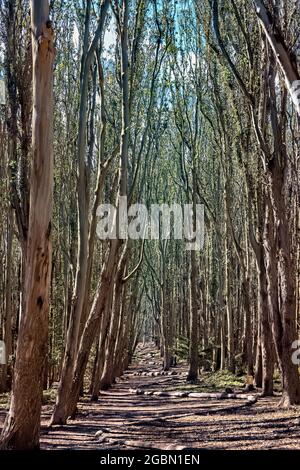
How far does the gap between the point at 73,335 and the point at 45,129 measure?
4464 millimetres

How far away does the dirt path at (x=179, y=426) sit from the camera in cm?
705

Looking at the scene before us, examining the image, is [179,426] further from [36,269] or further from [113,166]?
[113,166]

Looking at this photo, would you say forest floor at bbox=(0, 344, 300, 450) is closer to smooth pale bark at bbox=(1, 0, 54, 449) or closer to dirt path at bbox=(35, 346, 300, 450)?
dirt path at bbox=(35, 346, 300, 450)

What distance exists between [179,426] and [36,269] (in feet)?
14.9

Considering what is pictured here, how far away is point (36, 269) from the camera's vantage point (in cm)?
563

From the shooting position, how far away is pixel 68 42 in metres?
15.7

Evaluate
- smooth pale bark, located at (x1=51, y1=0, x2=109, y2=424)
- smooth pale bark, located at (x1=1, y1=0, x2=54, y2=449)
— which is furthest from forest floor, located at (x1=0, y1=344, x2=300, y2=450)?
smooth pale bark, located at (x1=1, y1=0, x2=54, y2=449)

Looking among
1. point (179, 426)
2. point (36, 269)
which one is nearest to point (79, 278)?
point (179, 426)

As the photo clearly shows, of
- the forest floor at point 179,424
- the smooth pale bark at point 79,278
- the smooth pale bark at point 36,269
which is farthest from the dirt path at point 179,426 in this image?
the smooth pale bark at point 36,269

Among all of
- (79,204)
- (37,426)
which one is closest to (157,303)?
(79,204)

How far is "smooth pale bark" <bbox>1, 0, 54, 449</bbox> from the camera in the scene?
18.3 ft

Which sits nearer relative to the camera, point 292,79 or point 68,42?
point 292,79

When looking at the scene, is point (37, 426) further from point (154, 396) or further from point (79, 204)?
point (154, 396)

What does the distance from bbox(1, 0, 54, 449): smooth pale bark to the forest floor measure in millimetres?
1437
